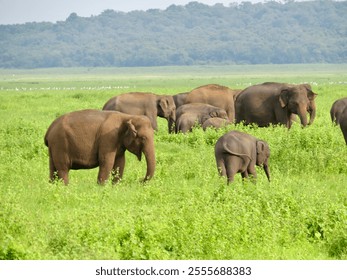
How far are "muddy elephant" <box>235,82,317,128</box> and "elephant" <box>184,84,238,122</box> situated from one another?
167cm

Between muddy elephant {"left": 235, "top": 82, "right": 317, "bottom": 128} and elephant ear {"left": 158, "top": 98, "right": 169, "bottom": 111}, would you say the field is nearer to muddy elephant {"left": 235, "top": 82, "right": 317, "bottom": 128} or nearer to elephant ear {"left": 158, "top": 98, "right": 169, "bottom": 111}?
muddy elephant {"left": 235, "top": 82, "right": 317, "bottom": 128}

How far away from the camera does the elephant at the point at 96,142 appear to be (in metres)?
14.0

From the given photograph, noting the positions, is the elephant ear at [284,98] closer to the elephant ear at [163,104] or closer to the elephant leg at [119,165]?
the elephant ear at [163,104]

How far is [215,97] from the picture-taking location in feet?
83.3

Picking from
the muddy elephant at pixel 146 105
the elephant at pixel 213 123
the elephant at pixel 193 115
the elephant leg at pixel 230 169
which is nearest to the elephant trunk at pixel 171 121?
the muddy elephant at pixel 146 105

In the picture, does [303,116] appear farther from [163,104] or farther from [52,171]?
[52,171]

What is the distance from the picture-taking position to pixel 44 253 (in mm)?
9383

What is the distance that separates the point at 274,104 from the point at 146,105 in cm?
323

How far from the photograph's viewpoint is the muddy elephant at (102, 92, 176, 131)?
2384 centimetres

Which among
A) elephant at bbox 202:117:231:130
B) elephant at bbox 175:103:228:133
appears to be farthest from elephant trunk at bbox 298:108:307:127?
elephant at bbox 175:103:228:133

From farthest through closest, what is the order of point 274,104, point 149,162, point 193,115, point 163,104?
point 163,104 < point 274,104 < point 193,115 < point 149,162

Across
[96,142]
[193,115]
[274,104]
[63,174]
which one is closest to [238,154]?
[96,142]

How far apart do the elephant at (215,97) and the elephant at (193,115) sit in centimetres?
263
